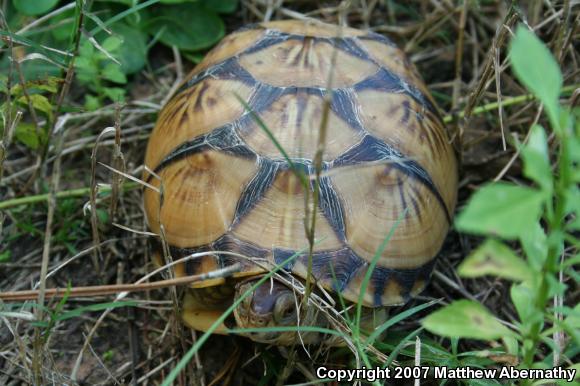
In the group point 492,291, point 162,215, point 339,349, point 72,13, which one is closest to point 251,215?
point 162,215

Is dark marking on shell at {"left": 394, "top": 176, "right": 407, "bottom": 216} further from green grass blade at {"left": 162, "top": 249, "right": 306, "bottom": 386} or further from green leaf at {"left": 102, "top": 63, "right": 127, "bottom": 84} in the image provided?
green leaf at {"left": 102, "top": 63, "right": 127, "bottom": 84}

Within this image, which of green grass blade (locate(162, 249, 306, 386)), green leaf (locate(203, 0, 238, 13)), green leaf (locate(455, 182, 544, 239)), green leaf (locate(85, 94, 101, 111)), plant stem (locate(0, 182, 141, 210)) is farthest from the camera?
green leaf (locate(203, 0, 238, 13))

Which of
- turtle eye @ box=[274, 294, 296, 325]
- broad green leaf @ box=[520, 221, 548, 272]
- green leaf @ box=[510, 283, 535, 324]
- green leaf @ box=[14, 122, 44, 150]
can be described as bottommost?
turtle eye @ box=[274, 294, 296, 325]

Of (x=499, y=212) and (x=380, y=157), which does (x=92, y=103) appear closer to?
(x=380, y=157)

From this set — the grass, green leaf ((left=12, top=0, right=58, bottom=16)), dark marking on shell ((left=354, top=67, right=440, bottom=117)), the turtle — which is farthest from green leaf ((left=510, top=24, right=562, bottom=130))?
green leaf ((left=12, top=0, right=58, bottom=16))

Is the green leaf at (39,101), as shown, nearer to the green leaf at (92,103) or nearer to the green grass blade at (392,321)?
the green leaf at (92,103)
